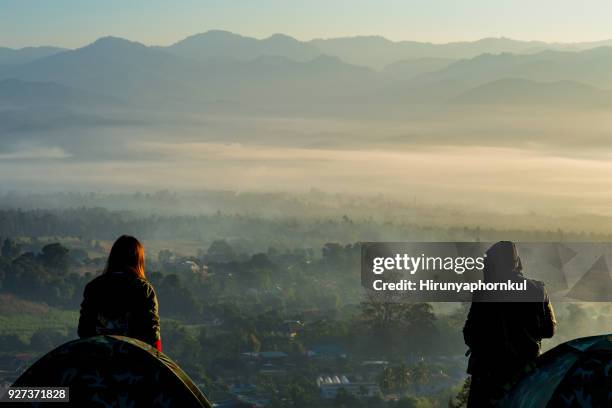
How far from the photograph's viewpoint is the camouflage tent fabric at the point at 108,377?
5.59 meters

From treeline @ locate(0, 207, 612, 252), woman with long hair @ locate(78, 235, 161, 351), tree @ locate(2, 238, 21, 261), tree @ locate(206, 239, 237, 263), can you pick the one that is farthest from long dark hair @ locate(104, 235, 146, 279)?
tree @ locate(206, 239, 237, 263)

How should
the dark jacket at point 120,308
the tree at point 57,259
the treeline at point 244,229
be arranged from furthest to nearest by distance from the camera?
the treeline at point 244,229 → the tree at point 57,259 → the dark jacket at point 120,308

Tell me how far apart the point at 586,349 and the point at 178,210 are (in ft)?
426

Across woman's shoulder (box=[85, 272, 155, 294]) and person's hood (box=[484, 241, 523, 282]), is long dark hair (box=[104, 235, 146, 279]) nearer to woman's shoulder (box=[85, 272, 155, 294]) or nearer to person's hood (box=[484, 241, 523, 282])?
woman's shoulder (box=[85, 272, 155, 294])

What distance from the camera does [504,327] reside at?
7504 mm

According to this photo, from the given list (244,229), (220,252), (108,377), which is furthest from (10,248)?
(108,377)

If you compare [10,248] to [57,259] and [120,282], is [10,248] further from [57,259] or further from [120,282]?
[120,282]

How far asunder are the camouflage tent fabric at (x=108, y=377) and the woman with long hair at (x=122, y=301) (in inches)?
63.6

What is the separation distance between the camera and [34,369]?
5621mm

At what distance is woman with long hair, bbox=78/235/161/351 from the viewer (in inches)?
287

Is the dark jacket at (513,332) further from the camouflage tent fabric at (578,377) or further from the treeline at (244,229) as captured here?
the treeline at (244,229)

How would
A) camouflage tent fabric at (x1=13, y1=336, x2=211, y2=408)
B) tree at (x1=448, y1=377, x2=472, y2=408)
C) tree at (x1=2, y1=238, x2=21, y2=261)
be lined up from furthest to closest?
1. tree at (x1=2, y1=238, x2=21, y2=261)
2. tree at (x1=448, y1=377, x2=472, y2=408)
3. camouflage tent fabric at (x1=13, y1=336, x2=211, y2=408)

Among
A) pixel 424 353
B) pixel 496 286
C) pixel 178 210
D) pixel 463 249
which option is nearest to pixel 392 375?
pixel 424 353

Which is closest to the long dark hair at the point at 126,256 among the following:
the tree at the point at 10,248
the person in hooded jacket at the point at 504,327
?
the person in hooded jacket at the point at 504,327
